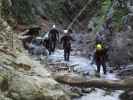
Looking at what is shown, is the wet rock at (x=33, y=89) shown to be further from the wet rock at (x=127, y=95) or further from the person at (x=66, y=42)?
the person at (x=66, y=42)

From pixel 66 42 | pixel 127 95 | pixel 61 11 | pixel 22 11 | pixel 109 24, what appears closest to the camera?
pixel 127 95

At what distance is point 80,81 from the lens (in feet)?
38.3

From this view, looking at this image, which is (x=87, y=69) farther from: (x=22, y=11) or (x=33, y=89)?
(x=22, y=11)

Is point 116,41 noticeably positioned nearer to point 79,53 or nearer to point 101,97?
point 79,53

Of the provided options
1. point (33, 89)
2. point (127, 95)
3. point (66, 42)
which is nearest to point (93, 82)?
point (127, 95)

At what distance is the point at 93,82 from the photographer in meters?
11.8

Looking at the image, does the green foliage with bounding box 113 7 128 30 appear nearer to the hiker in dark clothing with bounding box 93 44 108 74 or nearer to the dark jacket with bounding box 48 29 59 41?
the hiker in dark clothing with bounding box 93 44 108 74

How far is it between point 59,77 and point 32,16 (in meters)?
15.6

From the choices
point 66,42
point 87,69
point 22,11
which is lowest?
point 87,69

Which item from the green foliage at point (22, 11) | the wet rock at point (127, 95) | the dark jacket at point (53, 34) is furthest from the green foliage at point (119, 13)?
the green foliage at point (22, 11)

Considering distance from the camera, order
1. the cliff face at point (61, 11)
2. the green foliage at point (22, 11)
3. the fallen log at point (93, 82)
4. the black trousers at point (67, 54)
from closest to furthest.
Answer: the fallen log at point (93, 82) < the black trousers at point (67, 54) < the green foliage at point (22, 11) < the cliff face at point (61, 11)

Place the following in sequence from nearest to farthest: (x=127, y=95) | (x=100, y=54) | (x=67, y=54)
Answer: (x=127, y=95), (x=100, y=54), (x=67, y=54)

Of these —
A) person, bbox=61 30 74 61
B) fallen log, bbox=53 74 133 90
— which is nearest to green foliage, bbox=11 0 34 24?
person, bbox=61 30 74 61

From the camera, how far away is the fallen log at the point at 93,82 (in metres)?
11.4
